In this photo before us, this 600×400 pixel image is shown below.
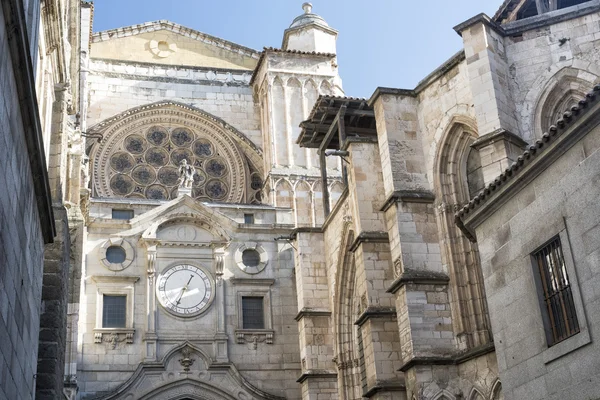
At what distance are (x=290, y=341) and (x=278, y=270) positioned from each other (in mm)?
2026

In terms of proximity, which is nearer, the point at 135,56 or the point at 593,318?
the point at 593,318

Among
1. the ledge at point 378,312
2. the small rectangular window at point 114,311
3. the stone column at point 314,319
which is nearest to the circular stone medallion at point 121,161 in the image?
the small rectangular window at point 114,311

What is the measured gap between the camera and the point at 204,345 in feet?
78.7

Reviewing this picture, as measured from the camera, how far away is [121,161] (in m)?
30.2

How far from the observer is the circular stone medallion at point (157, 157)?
30609 mm

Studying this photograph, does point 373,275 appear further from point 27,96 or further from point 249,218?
point 27,96

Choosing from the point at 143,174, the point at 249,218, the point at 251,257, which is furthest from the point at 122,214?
the point at 143,174

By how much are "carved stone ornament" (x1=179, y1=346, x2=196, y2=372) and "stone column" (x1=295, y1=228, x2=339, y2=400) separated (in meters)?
2.83

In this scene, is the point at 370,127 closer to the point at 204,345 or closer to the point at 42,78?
the point at 204,345

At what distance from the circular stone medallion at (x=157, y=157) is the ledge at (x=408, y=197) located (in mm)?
13150

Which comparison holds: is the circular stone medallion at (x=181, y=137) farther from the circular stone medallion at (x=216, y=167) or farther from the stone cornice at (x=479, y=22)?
the stone cornice at (x=479, y=22)

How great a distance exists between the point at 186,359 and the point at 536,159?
43.5ft

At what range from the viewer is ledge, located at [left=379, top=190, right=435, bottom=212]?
19.1m

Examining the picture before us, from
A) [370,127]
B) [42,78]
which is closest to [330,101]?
[370,127]
